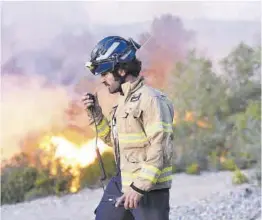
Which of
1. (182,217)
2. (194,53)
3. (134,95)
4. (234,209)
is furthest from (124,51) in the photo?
(194,53)

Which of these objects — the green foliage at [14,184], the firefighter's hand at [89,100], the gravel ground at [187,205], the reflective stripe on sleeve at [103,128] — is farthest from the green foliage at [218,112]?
the firefighter's hand at [89,100]

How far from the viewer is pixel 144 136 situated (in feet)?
11.3

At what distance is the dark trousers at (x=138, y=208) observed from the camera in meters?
3.56

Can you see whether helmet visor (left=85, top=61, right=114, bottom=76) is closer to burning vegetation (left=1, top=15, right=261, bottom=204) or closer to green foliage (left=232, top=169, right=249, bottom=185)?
burning vegetation (left=1, top=15, right=261, bottom=204)

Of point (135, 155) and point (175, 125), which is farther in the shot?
point (175, 125)

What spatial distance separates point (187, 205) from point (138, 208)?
3450 mm

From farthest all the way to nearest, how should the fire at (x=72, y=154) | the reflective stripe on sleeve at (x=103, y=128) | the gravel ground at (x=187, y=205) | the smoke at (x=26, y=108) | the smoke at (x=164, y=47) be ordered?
the smoke at (x=164, y=47) < the fire at (x=72, y=154) < the smoke at (x=26, y=108) < the gravel ground at (x=187, y=205) < the reflective stripe on sleeve at (x=103, y=128)

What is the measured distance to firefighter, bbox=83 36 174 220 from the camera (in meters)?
3.40

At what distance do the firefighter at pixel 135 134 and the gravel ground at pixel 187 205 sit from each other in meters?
2.92

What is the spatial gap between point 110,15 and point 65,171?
1525 millimetres

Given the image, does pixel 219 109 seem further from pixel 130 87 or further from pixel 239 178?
pixel 130 87

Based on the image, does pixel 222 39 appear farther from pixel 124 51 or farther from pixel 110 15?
pixel 124 51

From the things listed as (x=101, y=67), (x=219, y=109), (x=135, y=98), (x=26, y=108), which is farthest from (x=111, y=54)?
(x=219, y=109)

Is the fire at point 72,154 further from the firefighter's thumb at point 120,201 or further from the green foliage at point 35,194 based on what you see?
the firefighter's thumb at point 120,201
